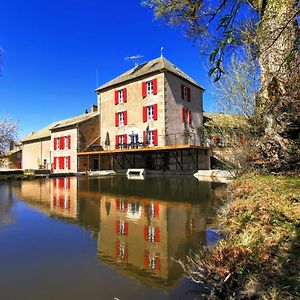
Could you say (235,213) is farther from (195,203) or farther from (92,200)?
(92,200)

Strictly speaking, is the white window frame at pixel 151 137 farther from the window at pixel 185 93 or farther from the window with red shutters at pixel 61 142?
the window with red shutters at pixel 61 142

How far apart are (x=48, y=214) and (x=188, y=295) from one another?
589 centimetres

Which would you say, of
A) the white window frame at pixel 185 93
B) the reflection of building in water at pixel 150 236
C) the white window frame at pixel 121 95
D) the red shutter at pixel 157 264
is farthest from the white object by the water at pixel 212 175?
the red shutter at pixel 157 264

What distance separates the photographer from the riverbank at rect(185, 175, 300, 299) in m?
2.40

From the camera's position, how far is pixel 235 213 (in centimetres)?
493

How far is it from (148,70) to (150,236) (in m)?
21.1

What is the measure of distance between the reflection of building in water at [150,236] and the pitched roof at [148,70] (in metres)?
17.3

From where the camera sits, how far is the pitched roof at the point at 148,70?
2383 centimetres

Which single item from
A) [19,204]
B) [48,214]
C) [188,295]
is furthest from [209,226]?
[19,204]

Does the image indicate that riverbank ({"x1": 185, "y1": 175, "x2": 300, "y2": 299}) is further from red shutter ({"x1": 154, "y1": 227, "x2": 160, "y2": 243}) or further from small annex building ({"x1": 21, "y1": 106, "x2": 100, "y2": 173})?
small annex building ({"x1": 21, "y1": 106, "x2": 100, "y2": 173})

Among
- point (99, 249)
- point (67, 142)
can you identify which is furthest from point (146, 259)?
point (67, 142)

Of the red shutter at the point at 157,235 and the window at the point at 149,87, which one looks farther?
the window at the point at 149,87

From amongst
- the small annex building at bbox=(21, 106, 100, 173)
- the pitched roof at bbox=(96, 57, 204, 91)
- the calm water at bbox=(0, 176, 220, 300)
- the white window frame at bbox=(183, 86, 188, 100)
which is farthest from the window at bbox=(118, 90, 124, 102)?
the calm water at bbox=(0, 176, 220, 300)

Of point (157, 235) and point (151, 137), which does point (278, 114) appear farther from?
point (151, 137)
